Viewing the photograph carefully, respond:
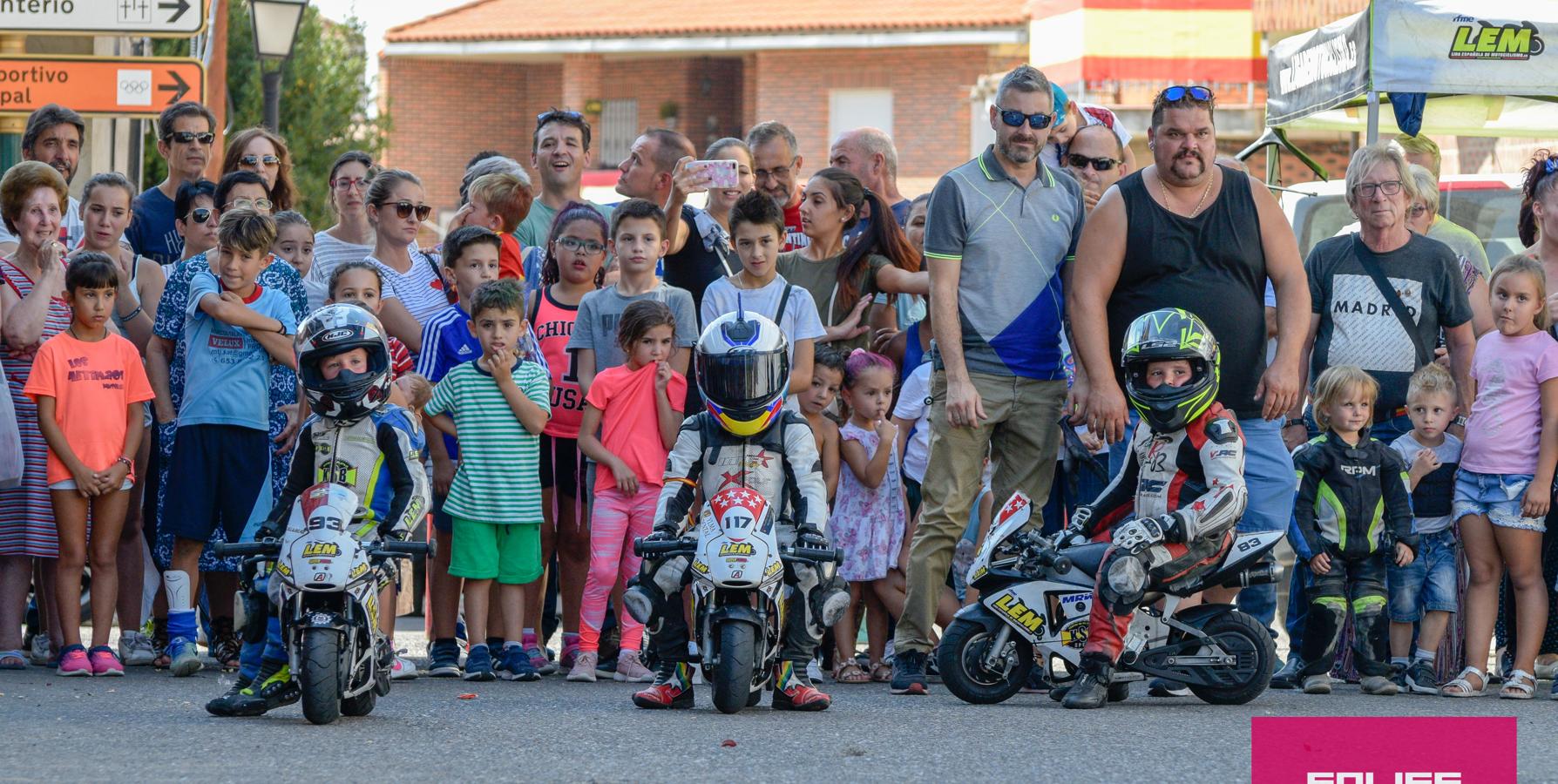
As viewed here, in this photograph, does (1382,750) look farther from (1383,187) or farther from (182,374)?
(182,374)

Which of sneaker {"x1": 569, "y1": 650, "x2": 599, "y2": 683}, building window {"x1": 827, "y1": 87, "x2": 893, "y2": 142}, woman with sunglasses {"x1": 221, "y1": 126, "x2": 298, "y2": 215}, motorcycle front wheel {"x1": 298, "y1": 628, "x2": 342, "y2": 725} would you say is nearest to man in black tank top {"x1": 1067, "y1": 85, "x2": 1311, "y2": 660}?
sneaker {"x1": 569, "y1": 650, "x2": 599, "y2": 683}

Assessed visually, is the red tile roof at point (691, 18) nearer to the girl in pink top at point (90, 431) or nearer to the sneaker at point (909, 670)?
the girl in pink top at point (90, 431)

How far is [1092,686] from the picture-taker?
24.7 feet

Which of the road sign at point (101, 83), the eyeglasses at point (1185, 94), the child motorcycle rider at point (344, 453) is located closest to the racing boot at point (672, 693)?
the child motorcycle rider at point (344, 453)

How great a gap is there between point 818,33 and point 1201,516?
30971mm

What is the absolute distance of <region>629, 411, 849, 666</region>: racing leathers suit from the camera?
24.4 feet

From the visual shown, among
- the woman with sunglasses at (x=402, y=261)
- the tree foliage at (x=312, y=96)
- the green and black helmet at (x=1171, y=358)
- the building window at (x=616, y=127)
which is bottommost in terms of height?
the green and black helmet at (x=1171, y=358)

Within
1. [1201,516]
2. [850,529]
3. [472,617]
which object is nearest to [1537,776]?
[1201,516]

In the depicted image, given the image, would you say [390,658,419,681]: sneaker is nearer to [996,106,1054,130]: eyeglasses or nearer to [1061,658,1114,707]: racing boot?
[1061,658,1114,707]: racing boot

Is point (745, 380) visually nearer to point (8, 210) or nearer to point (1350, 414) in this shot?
point (1350, 414)

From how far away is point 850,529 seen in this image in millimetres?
9141

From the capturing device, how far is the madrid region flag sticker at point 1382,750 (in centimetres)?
580

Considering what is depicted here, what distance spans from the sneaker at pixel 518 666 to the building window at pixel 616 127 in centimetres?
3281

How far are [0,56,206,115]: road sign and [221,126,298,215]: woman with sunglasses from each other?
2080 millimetres
